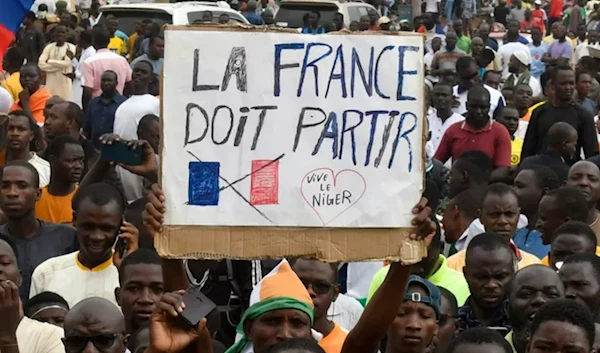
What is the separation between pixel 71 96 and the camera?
16641 millimetres

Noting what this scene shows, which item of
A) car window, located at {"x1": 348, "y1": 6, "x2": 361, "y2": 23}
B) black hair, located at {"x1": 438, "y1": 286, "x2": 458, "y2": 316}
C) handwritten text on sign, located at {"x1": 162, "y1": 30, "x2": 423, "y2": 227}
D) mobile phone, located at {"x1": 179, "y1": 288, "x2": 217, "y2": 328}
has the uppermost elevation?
handwritten text on sign, located at {"x1": 162, "y1": 30, "x2": 423, "y2": 227}

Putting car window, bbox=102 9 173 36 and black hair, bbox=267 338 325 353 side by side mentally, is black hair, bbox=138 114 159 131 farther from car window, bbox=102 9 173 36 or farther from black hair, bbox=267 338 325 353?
car window, bbox=102 9 173 36

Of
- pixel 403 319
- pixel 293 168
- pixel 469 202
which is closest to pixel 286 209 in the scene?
pixel 293 168

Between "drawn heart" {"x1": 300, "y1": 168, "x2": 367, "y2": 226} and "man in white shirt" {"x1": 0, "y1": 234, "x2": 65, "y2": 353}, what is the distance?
4.35ft

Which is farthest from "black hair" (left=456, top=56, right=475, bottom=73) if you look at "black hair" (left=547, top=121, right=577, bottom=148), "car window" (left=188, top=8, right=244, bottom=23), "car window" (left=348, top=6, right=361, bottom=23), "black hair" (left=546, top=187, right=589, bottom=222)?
"car window" (left=348, top=6, right=361, bottom=23)

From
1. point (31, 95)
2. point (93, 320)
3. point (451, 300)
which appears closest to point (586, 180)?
point (451, 300)

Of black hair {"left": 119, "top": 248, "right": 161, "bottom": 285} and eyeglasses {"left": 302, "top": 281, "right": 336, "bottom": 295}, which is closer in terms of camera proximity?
eyeglasses {"left": 302, "top": 281, "right": 336, "bottom": 295}

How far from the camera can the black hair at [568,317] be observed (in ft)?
17.1

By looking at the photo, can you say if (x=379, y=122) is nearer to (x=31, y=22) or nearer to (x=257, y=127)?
(x=257, y=127)

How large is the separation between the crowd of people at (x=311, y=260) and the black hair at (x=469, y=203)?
1 centimetres

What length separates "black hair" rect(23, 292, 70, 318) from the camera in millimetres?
6574

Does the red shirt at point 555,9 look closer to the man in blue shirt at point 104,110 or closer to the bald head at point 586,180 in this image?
the man in blue shirt at point 104,110

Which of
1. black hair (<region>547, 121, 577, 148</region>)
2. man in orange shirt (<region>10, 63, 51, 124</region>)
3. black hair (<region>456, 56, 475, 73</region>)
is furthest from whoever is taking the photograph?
black hair (<region>456, 56, 475, 73</region>)

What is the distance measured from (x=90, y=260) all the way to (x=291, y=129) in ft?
8.86
